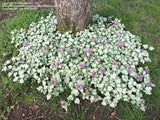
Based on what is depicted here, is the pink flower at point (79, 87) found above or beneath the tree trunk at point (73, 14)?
beneath

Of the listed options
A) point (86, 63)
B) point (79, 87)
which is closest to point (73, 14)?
point (86, 63)

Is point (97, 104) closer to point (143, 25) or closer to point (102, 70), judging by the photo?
point (102, 70)

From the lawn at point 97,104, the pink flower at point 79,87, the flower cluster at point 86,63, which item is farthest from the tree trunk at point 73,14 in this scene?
the pink flower at point 79,87

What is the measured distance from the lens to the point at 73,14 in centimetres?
329

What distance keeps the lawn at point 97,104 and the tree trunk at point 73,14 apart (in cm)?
67

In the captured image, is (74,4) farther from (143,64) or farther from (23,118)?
(23,118)

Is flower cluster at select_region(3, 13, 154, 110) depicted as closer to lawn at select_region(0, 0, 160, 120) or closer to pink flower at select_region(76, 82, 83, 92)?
pink flower at select_region(76, 82, 83, 92)

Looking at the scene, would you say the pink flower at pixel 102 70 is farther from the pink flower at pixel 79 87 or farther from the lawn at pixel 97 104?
the lawn at pixel 97 104

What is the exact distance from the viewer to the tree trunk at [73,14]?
321cm

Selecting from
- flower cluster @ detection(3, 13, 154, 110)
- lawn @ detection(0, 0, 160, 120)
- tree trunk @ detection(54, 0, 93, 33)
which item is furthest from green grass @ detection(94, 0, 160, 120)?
tree trunk @ detection(54, 0, 93, 33)

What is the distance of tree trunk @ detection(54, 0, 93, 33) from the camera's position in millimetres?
3205

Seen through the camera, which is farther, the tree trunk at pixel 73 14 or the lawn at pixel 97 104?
the tree trunk at pixel 73 14

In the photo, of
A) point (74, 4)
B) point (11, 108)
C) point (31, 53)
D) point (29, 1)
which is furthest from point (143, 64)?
point (29, 1)

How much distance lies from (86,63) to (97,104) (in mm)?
510
